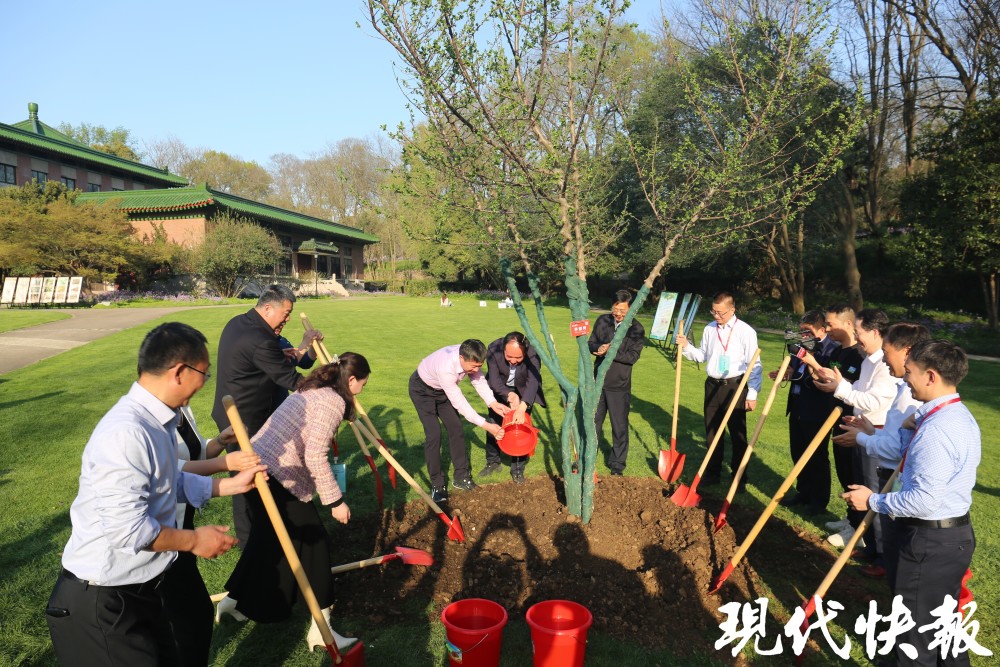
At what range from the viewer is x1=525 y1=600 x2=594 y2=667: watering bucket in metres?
3.27

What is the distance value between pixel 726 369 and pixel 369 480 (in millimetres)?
4376

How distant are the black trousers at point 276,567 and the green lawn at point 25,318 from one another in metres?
20.8

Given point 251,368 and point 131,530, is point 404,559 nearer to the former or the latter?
point 251,368

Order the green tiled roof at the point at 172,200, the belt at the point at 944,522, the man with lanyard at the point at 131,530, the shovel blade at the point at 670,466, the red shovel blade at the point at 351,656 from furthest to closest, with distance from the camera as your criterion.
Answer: the green tiled roof at the point at 172,200 < the shovel blade at the point at 670,466 < the red shovel blade at the point at 351,656 < the belt at the point at 944,522 < the man with lanyard at the point at 131,530

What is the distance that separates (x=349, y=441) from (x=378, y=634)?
5.04 metres

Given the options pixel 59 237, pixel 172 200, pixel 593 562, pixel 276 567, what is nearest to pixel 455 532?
pixel 593 562

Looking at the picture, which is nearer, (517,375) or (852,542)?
(852,542)

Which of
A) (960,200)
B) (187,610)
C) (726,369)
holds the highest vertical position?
(960,200)

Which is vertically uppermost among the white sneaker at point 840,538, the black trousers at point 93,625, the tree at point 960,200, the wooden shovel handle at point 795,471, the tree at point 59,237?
the tree at point 960,200

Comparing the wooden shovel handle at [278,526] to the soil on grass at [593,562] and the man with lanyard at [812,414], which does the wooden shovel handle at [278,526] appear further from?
the man with lanyard at [812,414]

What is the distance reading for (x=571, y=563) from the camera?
15.6 ft

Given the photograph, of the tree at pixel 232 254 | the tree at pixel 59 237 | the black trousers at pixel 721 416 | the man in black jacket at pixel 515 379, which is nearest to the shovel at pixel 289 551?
the man in black jacket at pixel 515 379

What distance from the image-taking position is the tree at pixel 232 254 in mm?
36406

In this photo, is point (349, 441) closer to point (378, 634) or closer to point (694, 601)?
point (378, 634)
